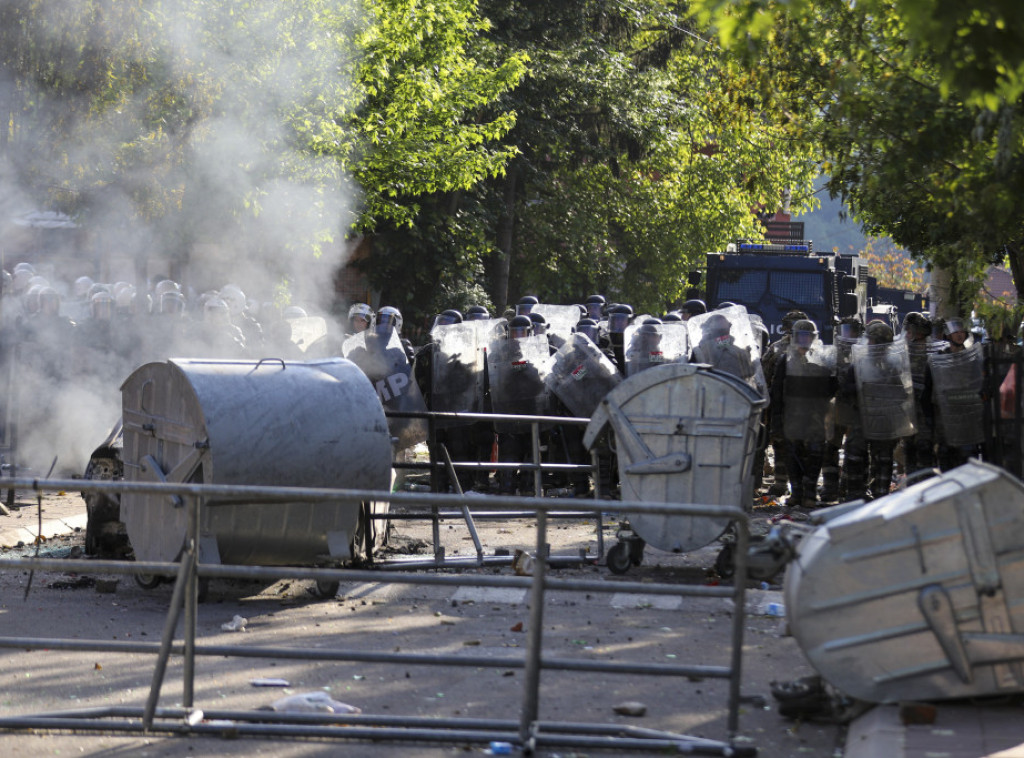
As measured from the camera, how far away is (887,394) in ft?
41.5

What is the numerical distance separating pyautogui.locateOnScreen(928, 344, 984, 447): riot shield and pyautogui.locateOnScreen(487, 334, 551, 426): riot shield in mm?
3815

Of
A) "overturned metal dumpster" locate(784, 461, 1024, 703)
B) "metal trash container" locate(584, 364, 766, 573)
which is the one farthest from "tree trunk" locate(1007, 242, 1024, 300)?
"overturned metal dumpster" locate(784, 461, 1024, 703)

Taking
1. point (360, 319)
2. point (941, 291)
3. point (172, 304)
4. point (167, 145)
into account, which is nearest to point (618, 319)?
point (360, 319)

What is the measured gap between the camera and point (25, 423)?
550 inches

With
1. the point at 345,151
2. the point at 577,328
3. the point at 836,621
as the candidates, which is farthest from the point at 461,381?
the point at 836,621

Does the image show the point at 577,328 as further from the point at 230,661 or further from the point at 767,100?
the point at 230,661

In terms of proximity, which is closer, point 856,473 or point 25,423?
point 856,473

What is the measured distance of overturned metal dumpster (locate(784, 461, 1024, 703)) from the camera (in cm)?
514

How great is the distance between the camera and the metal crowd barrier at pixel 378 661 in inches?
193

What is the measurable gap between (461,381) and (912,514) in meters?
9.16

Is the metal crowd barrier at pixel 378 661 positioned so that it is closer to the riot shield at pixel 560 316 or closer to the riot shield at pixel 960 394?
the riot shield at pixel 960 394

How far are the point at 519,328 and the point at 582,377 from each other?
1261 millimetres

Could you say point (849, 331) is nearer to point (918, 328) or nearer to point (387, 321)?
point (918, 328)

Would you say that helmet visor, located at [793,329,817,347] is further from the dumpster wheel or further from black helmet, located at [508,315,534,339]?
the dumpster wheel
